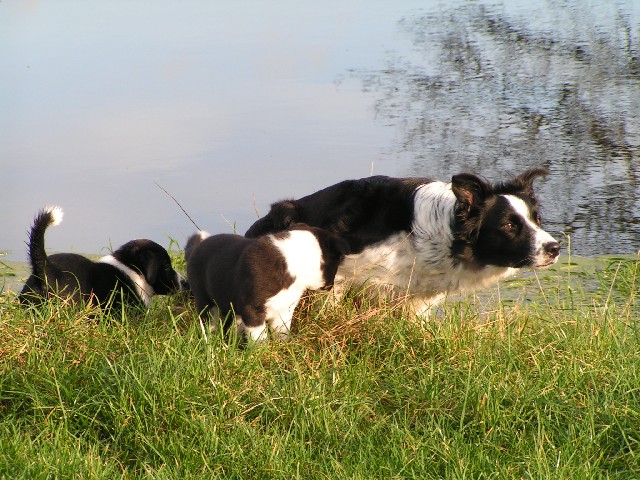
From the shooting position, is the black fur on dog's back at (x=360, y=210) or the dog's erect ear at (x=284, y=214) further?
the dog's erect ear at (x=284, y=214)

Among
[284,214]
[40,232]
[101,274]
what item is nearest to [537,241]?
[284,214]

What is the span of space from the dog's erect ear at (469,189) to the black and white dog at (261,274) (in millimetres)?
717

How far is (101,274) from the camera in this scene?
524cm

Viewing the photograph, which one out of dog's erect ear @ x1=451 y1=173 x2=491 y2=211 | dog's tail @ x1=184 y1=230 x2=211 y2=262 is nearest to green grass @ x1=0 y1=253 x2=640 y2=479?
dog's tail @ x1=184 y1=230 x2=211 y2=262

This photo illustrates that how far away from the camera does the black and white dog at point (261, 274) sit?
4434 mm

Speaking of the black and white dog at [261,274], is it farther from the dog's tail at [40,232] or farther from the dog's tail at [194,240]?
the dog's tail at [40,232]

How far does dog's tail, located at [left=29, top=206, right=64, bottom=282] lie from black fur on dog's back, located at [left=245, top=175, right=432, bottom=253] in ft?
4.13

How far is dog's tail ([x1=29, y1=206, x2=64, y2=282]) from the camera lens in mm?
4789

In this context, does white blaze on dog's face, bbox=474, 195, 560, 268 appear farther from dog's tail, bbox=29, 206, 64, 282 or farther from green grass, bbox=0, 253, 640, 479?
dog's tail, bbox=29, 206, 64, 282

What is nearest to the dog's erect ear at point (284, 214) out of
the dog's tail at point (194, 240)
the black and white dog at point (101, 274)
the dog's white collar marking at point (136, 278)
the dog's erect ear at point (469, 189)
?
the dog's tail at point (194, 240)

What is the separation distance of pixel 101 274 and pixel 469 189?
88.7 inches

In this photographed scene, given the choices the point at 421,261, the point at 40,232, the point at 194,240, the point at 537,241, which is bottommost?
the point at 421,261

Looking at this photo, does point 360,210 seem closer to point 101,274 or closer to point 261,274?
point 261,274

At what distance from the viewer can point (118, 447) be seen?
12.3 feet
